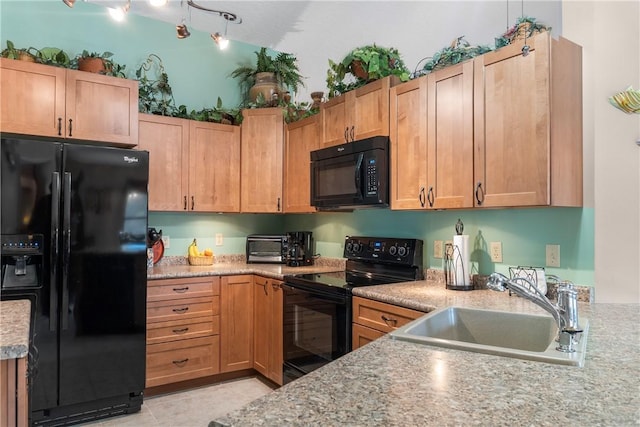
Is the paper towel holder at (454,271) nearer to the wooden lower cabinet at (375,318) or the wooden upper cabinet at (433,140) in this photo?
the wooden upper cabinet at (433,140)

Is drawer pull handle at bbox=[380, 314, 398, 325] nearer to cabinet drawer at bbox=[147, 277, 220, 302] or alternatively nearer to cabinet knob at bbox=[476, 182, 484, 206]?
cabinet knob at bbox=[476, 182, 484, 206]

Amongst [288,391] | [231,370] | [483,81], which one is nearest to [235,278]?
[231,370]

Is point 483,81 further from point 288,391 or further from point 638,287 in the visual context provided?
point 288,391

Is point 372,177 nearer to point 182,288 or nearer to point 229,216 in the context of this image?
point 182,288

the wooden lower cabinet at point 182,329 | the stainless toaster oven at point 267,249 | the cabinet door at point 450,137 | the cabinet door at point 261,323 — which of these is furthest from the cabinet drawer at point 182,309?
the cabinet door at point 450,137

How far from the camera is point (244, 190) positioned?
12.2 ft

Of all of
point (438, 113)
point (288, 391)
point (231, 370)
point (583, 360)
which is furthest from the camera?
point (231, 370)

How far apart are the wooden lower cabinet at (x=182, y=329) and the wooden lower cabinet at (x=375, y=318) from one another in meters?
1.28

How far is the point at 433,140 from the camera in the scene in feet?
8.00

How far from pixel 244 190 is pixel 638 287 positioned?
111 inches

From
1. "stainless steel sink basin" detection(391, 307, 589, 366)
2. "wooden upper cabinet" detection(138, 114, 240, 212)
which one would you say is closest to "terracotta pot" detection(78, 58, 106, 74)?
"wooden upper cabinet" detection(138, 114, 240, 212)

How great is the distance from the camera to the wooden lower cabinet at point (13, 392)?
1256 mm

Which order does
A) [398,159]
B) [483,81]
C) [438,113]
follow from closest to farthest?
1. [483,81]
2. [438,113]
3. [398,159]

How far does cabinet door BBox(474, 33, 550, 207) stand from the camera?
1.94 m
